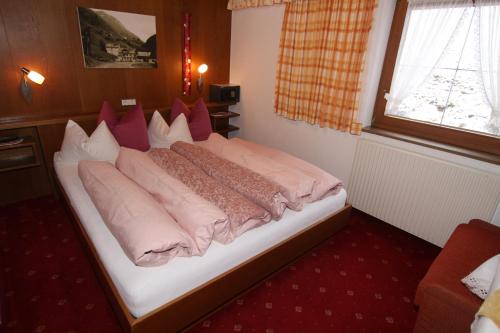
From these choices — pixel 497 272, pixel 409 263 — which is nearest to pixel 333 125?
pixel 409 263

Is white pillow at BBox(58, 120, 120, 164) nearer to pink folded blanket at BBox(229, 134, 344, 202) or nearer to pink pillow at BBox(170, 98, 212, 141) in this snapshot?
pink pillow at BBox(170, 98, 212, 141)

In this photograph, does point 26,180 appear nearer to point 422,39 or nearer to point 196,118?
point 196,118

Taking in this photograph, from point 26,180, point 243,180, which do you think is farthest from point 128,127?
point 243,180

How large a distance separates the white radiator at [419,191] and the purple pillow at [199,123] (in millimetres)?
1734

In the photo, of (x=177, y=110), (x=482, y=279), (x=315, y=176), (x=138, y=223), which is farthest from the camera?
(x=177, y=110)

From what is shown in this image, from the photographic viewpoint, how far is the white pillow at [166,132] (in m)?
3.11

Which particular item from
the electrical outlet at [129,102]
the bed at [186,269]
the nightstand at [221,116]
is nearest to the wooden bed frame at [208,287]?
the bed at [186,269]

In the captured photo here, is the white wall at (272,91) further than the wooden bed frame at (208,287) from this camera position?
Yes

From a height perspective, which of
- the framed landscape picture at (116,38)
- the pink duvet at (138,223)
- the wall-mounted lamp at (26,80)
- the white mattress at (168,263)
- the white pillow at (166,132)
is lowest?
the white mattress at (168,263)

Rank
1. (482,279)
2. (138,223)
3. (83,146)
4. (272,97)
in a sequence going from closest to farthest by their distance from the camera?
(482,279)
(138,223)
(83,146)
(272,97)

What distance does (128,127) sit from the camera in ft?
9.42

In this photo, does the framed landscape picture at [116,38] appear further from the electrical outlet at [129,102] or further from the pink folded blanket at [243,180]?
the pink folded blanket at [243,180]

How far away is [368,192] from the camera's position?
114 inches

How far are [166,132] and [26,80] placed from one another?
4.33 feet
